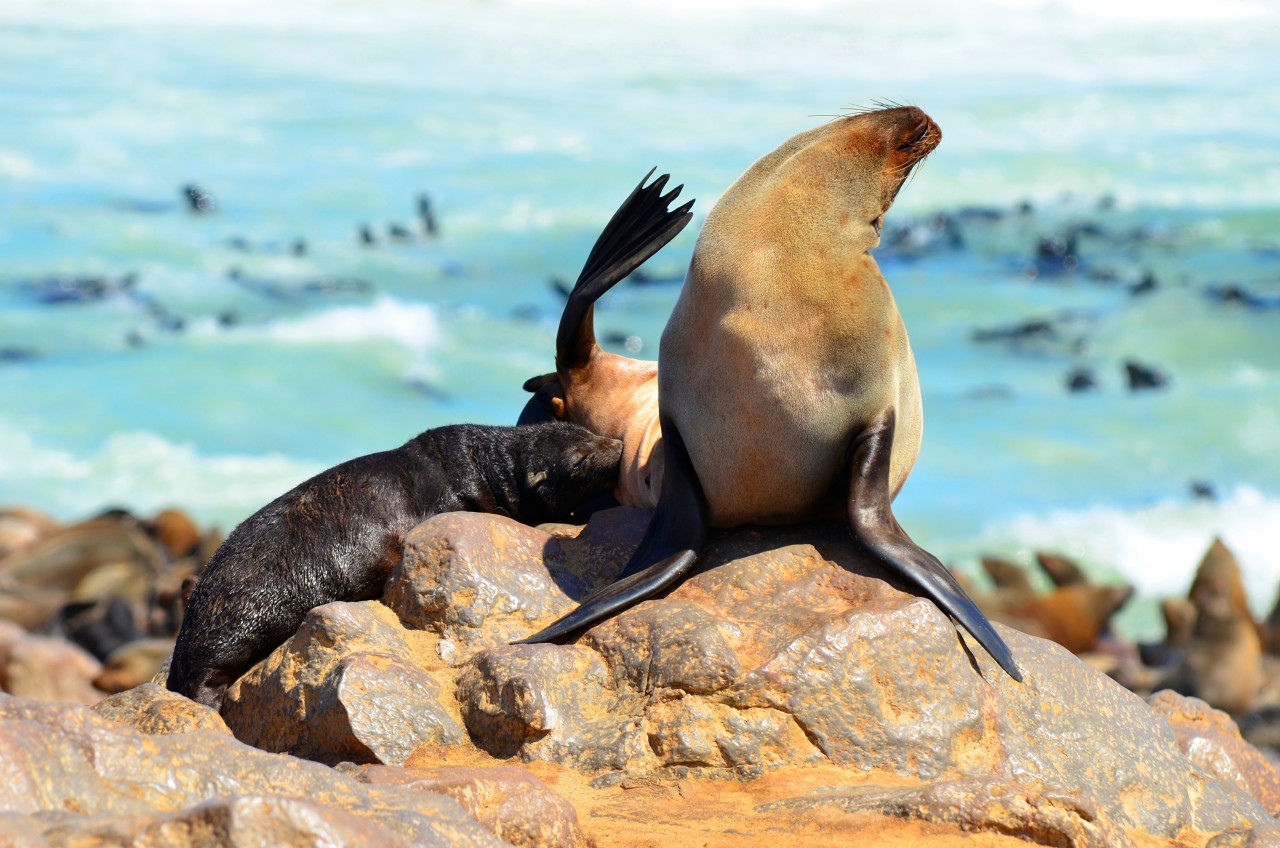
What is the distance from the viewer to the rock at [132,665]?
12234 mm

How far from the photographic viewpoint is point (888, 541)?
5.03m

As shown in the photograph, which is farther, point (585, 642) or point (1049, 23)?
point (1049, 23)

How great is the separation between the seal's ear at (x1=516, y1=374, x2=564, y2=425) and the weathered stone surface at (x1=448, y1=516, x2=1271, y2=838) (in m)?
2.51

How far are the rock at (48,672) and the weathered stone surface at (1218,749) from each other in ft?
27.5

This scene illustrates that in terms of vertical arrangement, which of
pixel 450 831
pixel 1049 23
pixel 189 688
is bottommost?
pixel 1049 23

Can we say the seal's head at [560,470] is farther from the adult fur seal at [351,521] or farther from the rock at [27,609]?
the rock at [27,609]

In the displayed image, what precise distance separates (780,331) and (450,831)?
238 centimetres

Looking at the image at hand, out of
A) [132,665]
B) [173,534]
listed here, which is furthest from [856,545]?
[173,534]

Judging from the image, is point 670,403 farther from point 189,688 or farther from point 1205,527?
point 1205,527

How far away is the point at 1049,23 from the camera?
46.0m

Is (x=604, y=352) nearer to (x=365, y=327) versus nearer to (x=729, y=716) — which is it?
(x=729, y=716)

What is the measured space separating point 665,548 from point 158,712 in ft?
5.58

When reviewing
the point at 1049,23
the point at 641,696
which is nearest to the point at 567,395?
the point at 641,696

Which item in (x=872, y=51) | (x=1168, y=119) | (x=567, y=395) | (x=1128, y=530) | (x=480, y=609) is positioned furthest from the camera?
(x=872, y=51)
